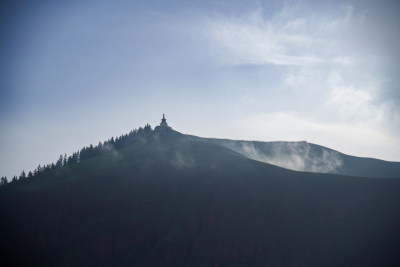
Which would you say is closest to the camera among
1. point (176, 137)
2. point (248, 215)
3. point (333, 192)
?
point (248, 215)

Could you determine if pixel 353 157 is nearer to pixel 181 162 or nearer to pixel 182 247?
pixel 181 162

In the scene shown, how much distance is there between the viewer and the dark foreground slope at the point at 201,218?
89.1 m

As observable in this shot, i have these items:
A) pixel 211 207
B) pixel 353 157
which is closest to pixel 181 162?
pixel 211 207

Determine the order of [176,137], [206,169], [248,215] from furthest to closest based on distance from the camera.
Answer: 1. [176,137]
2. [206,169]
3. [248,215]

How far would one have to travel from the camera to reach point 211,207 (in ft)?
340

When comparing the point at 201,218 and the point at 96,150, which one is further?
the point at 96,150

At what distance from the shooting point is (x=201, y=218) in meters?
101

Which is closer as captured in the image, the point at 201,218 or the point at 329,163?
the point at 201,218

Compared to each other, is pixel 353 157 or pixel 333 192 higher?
pixel 353 157

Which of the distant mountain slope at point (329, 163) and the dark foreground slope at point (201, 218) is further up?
the distant mountain slope at point (329, 163)

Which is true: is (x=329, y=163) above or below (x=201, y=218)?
above

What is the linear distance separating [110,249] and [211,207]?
34.1m

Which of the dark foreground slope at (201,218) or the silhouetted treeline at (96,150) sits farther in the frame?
the silhouetted treeline at (96,150)

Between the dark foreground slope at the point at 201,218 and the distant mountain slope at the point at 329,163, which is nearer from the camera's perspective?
the dark foreground slope at the point at 201,218
